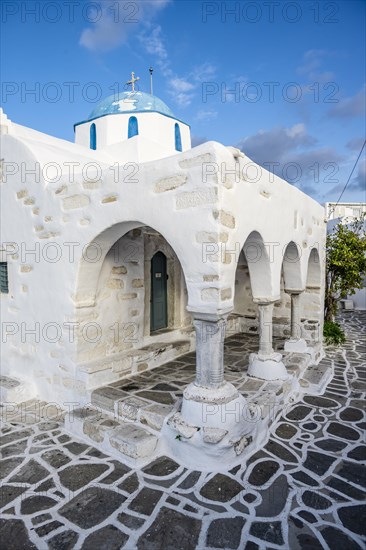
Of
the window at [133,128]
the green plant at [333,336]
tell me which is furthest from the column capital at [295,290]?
the window at [133,128]

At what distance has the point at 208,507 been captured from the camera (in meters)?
2.54

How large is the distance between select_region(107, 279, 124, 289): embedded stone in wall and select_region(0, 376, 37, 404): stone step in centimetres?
161

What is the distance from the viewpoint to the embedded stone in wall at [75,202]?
12.5 feet

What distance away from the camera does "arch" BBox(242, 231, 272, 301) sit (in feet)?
13.3

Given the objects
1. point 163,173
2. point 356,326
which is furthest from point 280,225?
point 356,326

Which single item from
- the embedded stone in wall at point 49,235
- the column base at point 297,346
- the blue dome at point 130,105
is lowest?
the column base at point 297,346

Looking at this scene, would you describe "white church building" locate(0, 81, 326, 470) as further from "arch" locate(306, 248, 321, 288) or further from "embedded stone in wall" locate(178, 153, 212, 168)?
"arch" locate(306, 248, 321, 288)

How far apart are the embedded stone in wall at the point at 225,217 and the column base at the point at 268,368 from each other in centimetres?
214

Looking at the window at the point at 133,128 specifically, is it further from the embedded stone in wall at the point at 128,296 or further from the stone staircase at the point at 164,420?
the stone staircase at the point at 164,420

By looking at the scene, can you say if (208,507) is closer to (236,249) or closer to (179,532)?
(179,532)

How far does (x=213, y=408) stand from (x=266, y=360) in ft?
5.47

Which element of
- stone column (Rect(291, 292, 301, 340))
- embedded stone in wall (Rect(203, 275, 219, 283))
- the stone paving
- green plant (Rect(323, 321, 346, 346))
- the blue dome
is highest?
the blue dome

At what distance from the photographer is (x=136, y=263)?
482 centimetres

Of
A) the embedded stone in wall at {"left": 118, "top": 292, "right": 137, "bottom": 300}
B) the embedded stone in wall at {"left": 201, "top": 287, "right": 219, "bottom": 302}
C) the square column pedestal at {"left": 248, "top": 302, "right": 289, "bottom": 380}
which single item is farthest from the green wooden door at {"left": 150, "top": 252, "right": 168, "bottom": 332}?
the embedded stone in wall at {"left": 201, "top": 287, "right": 219, "bottom": 302}
